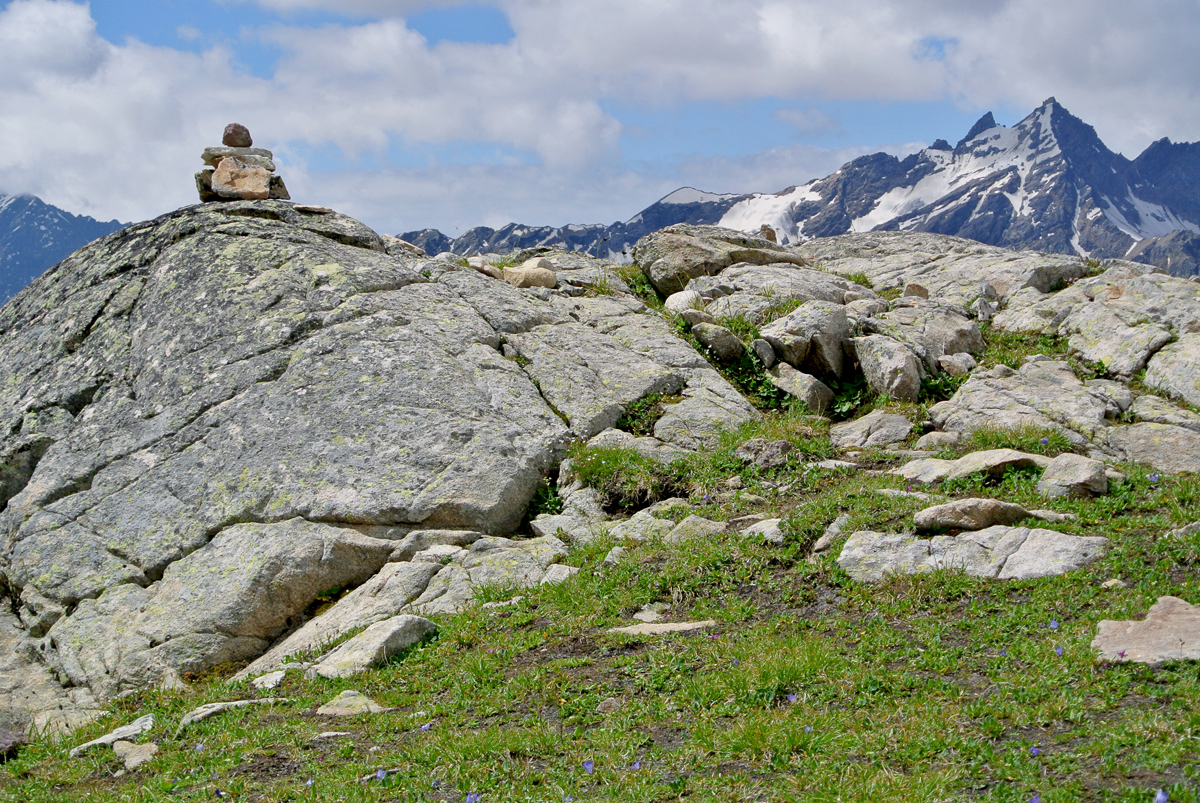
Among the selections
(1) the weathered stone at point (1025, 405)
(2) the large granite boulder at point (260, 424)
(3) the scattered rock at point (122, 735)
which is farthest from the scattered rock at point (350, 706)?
(1) the weathered stone at point (1025, 405)

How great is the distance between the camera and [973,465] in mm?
11023

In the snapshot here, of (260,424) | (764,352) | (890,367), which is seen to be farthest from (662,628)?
(764,352)

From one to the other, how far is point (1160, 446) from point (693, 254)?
12.7 meters

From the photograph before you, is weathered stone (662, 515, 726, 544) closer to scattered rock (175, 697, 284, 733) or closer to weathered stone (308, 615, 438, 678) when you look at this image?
weathered stone (308, 615, 438, 678)

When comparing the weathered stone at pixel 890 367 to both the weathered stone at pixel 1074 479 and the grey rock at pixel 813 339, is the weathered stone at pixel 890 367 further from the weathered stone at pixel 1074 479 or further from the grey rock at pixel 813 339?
the weathered stone at pixel 1074 479

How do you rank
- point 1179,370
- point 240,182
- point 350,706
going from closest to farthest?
1. point 350,706
2. point 1179,370
3. point 240,182

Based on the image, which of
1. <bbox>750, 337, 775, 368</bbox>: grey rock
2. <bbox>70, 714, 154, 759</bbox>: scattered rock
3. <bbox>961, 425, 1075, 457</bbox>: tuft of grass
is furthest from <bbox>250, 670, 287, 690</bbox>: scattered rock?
<bbox>750, 337, 775, 368</bbox>: grey rock

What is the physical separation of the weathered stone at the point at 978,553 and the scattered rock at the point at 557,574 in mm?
3491

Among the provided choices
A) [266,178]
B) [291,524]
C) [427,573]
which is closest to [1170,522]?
[427,573]

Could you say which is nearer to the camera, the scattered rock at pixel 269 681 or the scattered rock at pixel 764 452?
the scattered rock at pixel 269 681

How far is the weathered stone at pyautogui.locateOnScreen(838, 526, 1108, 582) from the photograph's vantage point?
8359 mm

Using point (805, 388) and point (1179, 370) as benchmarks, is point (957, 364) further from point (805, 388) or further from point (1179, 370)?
point (1179, 370)

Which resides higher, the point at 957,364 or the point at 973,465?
the point at 957,364

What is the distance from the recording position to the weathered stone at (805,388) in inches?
609
